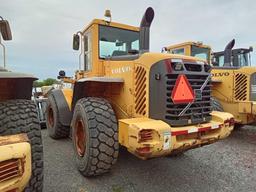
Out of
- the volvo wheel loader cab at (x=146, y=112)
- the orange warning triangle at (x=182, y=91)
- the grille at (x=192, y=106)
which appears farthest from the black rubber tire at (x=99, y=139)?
the orange warning triangle at (x=182, y=91)

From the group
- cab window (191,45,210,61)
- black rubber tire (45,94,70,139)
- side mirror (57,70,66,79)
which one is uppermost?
cab window (191,45,210,61)

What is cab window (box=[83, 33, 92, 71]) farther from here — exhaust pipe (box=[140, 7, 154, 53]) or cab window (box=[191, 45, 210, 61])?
cab window (box=[191, 45, 210, 61])

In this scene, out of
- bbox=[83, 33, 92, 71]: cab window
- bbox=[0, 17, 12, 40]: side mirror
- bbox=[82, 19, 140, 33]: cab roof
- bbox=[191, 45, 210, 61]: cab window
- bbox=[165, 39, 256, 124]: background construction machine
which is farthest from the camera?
bbox=[191, 45, 210, 61]: cab window

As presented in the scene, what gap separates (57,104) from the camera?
216 inches

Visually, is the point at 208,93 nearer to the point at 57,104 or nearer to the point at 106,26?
the point at 106,26

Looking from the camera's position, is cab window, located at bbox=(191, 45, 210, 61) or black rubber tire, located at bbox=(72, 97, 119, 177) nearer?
black rubber tire, located at bbox=(72, 97, 119, 177)

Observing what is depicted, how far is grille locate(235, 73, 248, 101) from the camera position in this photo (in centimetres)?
625

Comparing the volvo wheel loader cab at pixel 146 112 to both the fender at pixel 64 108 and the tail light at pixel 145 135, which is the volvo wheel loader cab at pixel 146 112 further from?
the fender at pixel 64 108

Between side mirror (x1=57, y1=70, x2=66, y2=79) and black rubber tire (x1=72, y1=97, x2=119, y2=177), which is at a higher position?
side mirror (x1=57, y1=70, x2=66, y2=79)

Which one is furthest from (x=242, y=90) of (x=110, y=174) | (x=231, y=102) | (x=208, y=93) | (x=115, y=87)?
(x=110, y=174)

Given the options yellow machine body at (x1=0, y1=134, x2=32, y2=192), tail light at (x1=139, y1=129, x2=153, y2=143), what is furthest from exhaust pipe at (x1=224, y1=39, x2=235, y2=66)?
yellow machine body at (x1=0, y1=134, x2=32, y2=192)

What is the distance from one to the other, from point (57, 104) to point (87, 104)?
209cm

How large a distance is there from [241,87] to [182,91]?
12.0 feet

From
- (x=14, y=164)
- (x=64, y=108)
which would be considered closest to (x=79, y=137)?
(x=64, y=108)
